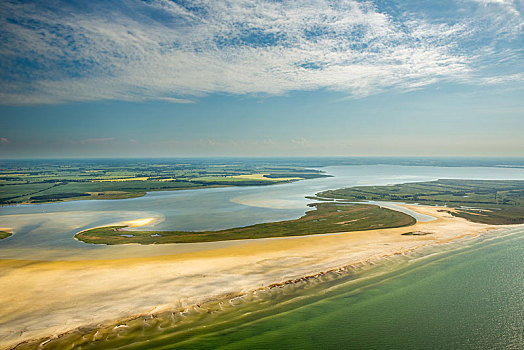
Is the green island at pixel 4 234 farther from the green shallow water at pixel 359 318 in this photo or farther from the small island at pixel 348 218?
the green shallow water at pixel 359 318

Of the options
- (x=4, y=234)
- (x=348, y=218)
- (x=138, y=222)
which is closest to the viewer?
(x=4, y=234)

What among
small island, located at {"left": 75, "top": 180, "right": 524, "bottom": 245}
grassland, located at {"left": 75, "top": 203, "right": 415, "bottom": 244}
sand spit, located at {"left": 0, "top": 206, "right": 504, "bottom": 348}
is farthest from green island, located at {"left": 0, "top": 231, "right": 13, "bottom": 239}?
sand spit, located at {"left": 0, "top": 206, "right": 504, "bottom": 348}

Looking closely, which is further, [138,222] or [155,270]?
[138,222]

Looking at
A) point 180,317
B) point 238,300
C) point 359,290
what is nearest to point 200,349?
point 180,317

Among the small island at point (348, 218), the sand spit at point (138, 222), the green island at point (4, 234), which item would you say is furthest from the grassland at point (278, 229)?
the green island at point (4, 234)

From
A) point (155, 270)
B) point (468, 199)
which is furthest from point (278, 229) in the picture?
point (468, 199)

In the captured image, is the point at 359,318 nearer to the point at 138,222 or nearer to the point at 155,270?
the point at 155,270

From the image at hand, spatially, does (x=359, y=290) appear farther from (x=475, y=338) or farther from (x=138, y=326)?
(x=138, y=326)
